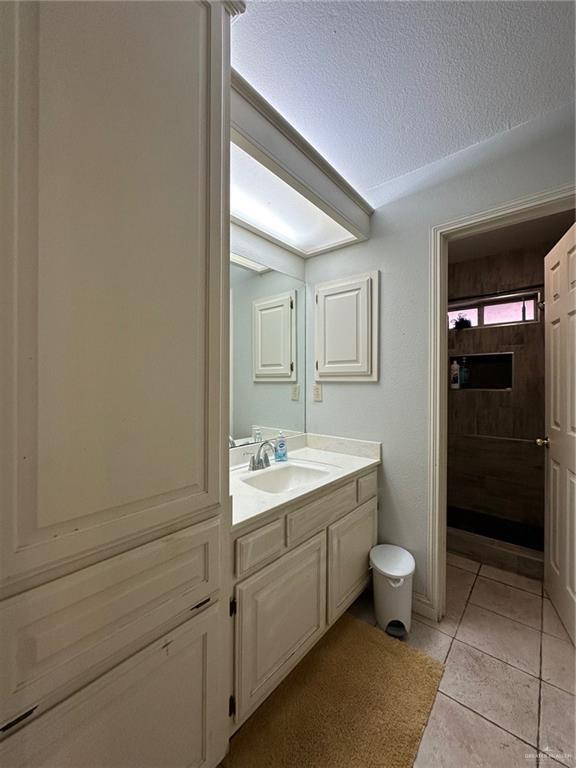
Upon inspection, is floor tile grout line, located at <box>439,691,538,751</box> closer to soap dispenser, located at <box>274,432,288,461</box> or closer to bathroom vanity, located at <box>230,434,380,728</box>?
bathroom vanity, located at <box>230,434,380,728</box>

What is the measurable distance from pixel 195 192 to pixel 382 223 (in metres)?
1.44

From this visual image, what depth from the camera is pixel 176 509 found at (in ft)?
2.64

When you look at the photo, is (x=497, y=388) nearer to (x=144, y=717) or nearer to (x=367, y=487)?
(x=367, y=487)

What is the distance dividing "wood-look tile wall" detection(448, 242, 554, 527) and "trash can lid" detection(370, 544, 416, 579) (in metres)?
1.76

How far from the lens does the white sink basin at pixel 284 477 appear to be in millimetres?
1682

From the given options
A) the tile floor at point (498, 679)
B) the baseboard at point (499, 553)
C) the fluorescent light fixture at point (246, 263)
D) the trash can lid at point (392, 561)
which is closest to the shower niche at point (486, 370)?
the baseboard at point (499, 553)

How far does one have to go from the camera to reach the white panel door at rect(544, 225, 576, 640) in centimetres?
159

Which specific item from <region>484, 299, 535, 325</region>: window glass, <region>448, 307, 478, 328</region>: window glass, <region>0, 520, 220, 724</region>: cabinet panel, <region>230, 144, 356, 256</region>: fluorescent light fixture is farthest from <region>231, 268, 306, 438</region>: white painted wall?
<region>484, 299, 535, 325</region>: window glass

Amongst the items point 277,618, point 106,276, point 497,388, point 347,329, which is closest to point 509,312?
point 497,388

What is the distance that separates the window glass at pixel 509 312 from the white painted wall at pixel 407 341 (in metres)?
1.78

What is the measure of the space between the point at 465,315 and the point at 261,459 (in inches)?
108

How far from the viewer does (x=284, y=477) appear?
1.82 metres

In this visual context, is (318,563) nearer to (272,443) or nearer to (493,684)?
(272,443)

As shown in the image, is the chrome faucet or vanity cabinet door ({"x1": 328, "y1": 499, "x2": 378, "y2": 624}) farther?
the chrome faucet
